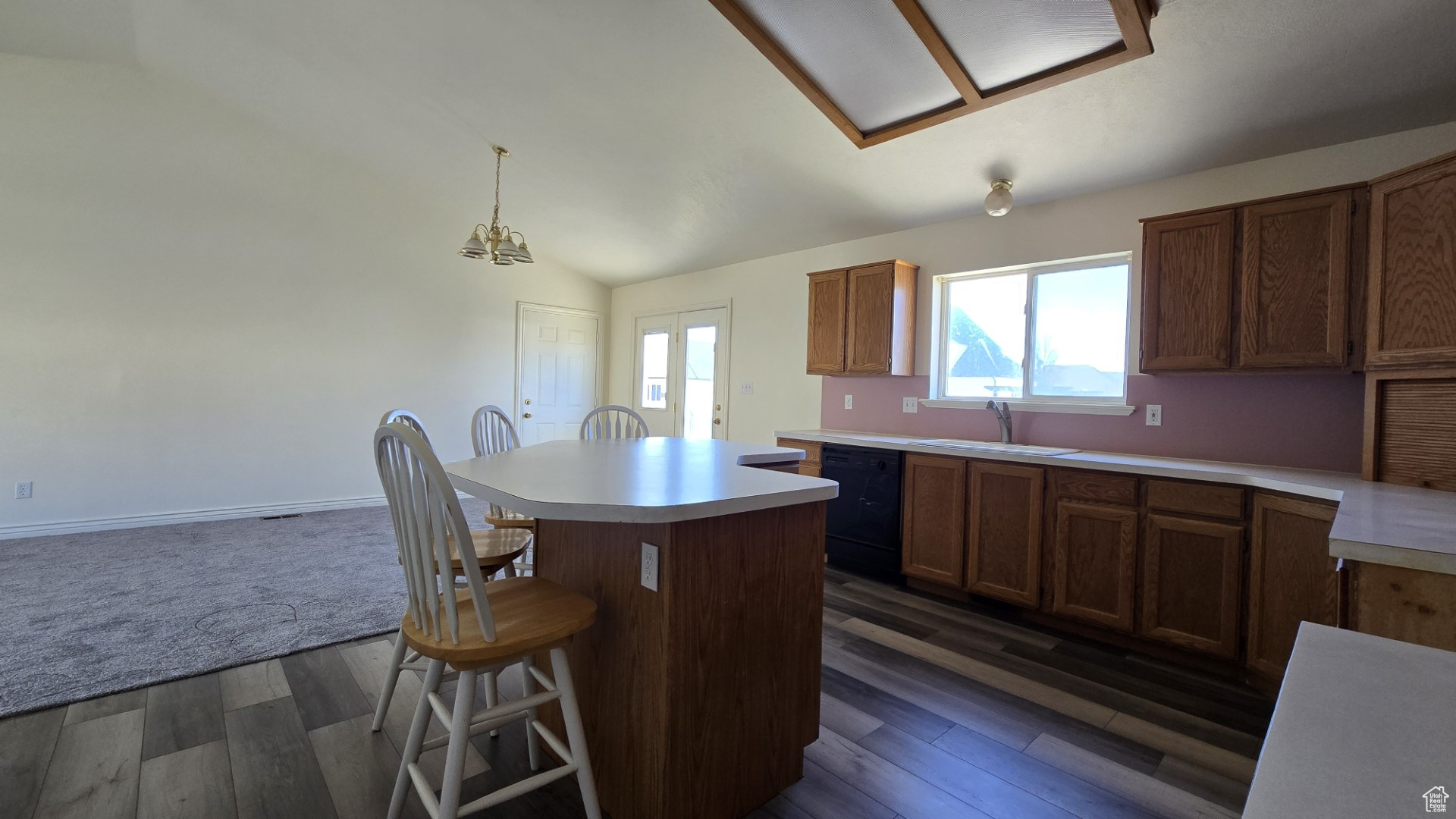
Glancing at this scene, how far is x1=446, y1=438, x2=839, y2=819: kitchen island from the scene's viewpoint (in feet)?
4.73

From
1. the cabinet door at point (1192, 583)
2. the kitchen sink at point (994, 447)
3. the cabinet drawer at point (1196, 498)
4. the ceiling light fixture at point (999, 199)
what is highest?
the ceiling light fixture at point (999, 199)

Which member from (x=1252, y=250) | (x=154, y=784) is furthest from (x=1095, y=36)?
(x=154, y=784)

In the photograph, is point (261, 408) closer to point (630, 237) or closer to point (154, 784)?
point (630, 237)

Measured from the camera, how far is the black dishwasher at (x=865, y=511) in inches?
138

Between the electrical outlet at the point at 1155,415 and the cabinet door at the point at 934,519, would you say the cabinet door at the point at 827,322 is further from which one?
the electrical outlet at the point at 1155,415

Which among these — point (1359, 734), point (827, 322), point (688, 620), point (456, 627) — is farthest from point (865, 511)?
point (1359, 734)

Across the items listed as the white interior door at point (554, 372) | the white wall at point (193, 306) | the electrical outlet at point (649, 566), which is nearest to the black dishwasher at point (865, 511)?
the electrical outlet at point (649, 566)

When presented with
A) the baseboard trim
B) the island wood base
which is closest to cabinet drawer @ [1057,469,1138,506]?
the island wood base

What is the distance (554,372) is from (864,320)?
3.81m

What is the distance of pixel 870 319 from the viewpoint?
3986 mm

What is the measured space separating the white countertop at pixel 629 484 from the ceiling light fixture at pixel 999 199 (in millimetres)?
2005

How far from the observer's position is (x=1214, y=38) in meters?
2.20

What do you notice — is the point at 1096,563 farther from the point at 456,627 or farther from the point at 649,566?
the point at 456,627

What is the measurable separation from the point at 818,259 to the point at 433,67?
2861 millimetres
